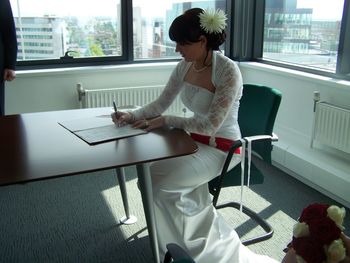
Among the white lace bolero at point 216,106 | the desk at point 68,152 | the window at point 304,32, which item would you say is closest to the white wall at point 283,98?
the window at point 304,32

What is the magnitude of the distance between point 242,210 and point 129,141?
119cm

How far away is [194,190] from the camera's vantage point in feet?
6.54

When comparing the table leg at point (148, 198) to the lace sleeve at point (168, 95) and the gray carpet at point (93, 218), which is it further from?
the lace sleeve at point (168, 95)

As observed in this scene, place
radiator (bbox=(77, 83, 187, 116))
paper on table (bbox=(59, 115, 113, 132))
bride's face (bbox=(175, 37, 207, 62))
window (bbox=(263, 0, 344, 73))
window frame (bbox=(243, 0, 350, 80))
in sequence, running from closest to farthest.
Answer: paper on table (bbox=(59, 115, 113, 132)) → bride's face (bbox=(175, 37, 207, 62)) → window frame (bbox=(243, 0, 350, 80)) → window (bbox=(263, 0, 344, 73)) → radiator (bbox=(77, 83, 187, 116))

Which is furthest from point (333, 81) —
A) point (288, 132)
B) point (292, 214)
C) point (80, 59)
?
point (80, 59)

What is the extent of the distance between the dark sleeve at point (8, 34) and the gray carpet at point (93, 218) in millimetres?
942

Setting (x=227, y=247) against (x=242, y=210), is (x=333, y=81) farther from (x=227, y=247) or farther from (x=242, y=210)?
(x=227, y=247)

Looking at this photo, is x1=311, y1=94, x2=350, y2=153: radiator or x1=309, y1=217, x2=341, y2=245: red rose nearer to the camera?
x1=309, y1=217, x2=341, y2=245: red rose

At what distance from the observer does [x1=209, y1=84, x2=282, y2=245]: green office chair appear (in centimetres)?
204

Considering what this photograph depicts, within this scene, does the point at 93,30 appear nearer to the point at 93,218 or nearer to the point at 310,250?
the point at 93,218

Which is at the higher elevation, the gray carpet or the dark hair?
the dark hair

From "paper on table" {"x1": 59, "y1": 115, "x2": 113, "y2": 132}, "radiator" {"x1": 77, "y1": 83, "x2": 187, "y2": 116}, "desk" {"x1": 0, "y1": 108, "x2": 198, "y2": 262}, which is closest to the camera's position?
"desk" {"x1": 0, "y1": 108, "x2": 198, "y2": 262}

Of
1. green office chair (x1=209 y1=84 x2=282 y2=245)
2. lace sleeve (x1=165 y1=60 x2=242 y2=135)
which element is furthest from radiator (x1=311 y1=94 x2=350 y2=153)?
lace sleeve (x1=165 y1=60 x2=242 y2=135)

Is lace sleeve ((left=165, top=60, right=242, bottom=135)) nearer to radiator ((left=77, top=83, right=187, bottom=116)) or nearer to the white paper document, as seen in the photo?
the white paper document
